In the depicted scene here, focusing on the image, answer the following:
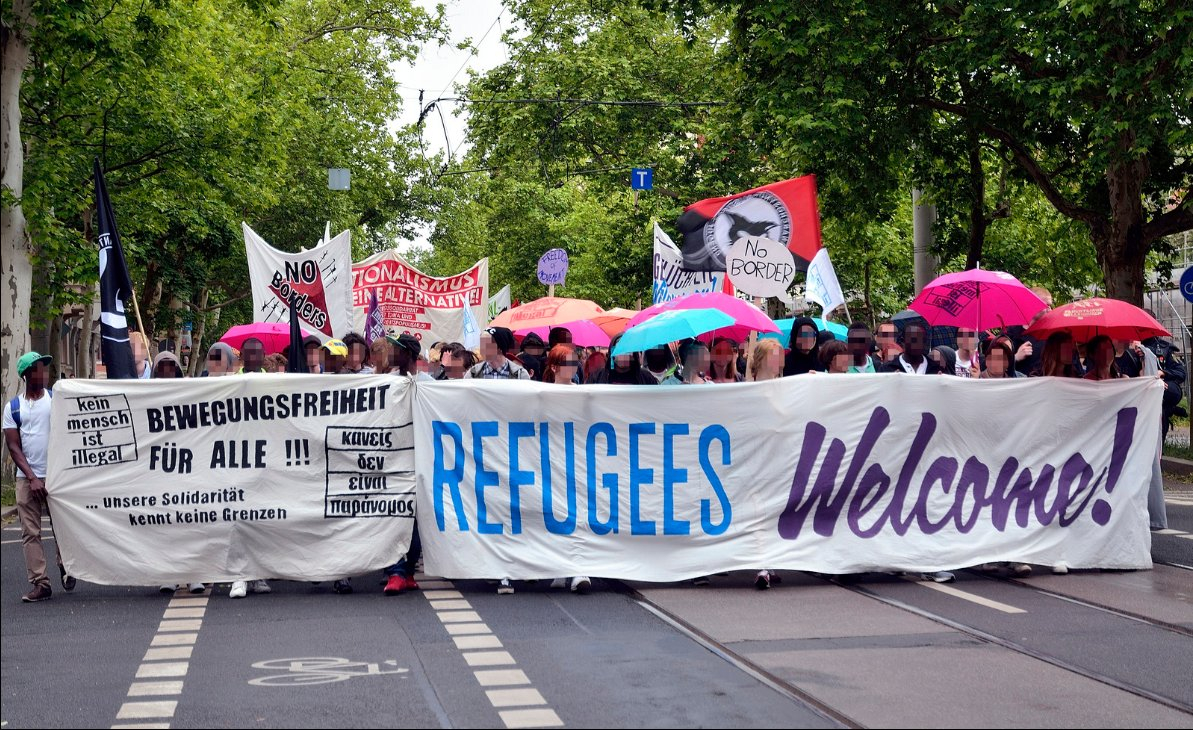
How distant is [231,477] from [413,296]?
12.3 meters

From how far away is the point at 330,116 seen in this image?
141 feet

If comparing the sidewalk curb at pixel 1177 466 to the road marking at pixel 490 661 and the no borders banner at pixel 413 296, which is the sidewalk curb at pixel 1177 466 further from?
the road marking at pixel 490 661

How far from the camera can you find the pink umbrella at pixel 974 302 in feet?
44.6

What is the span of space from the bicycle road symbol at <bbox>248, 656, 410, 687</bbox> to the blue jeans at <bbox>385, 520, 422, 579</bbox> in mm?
2506

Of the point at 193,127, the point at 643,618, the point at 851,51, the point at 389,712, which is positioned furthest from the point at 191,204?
the point at 389,712

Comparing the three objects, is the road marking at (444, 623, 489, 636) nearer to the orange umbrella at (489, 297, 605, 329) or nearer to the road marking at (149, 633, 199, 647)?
the road marking at (149, 633, 199, 647)

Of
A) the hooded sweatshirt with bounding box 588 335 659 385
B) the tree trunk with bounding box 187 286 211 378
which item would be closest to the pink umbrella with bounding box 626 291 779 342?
the hooded sweatshirt with bounding box 588 335 659 385

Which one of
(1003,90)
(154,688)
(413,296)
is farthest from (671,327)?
(413,296)

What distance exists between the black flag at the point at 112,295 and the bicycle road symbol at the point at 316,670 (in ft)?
12.9

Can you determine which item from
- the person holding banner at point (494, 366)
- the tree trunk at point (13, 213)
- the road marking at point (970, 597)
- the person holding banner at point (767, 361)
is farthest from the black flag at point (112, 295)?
the tree trunk at point (13, 213)

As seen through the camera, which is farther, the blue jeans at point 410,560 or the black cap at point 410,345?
the black cap at point 410,345

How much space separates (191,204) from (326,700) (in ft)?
85.3

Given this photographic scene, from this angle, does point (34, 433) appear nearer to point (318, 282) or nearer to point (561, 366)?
point (561, 366)

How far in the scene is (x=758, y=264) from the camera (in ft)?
42.2
